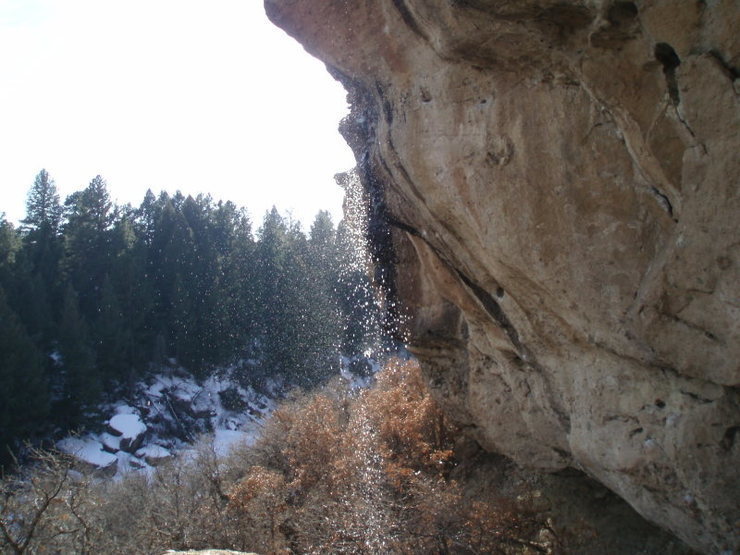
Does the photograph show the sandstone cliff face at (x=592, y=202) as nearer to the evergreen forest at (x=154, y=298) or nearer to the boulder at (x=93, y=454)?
the evergreen forest at (x=154, y=298)

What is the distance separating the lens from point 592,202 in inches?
209

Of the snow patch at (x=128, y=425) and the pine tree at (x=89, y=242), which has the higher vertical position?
the pine tree at (x=89, y=242)

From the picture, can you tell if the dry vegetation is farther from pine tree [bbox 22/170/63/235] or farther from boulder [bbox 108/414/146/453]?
pine tree [bbox 22/170/63/235]

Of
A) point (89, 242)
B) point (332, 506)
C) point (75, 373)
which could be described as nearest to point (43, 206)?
point (89, 242)

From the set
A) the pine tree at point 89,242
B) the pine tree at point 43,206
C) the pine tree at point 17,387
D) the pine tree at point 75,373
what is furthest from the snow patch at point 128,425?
the pine tree at point 43,206

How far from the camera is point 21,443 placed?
27812 mm

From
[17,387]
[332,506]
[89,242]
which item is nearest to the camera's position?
[332,506]

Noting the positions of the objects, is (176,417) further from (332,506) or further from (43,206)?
(332,506)

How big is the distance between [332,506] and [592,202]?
22.2 ft

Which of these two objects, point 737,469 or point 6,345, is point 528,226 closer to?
point 737,469

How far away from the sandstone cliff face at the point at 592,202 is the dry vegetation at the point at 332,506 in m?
→ 1.86

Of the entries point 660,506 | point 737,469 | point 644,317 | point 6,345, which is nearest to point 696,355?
point 644,317

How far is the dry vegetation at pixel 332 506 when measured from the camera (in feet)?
26.9

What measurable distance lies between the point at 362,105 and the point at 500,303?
11.3 ft
